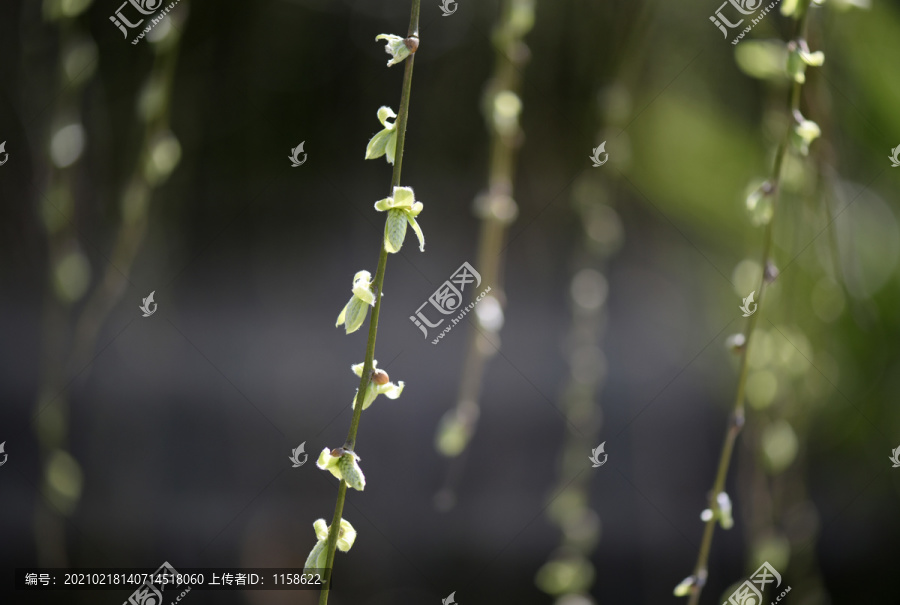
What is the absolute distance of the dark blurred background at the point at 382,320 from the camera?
829 mm

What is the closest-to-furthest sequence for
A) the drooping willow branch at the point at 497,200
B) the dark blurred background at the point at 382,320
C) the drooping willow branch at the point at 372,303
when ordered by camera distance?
the drooping willow branch at the point at 372,303
the drooping willow branch at the point at 497,200
the dark blurred background at the point at 382,320

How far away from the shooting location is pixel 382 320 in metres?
0.99

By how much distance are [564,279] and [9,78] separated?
29.0 inches

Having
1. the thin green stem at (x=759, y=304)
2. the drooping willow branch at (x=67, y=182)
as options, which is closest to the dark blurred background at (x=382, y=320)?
the drooping willow branch at (x=67, y=182)

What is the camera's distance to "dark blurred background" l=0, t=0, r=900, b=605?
0.83 m

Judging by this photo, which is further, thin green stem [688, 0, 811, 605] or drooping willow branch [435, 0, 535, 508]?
drooping willow branch [435, 0, 535, 508]

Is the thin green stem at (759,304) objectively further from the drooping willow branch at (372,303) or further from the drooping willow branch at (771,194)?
the drooping willow branch at (372,303)

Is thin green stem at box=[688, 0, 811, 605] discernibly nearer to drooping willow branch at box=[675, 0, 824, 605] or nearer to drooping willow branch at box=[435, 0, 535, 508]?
drooping willow branch at box=[675, 0, 824, 605]

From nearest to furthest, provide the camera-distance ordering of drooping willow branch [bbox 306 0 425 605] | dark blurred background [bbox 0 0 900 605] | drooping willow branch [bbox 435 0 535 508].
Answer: drooping willow branch [bbox 306 0 425 605]
drooping willow branch [bbox 435 0 535 508]
dark blurred background [bbox 0 0 900 605]

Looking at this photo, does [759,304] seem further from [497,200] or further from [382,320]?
[382,320]

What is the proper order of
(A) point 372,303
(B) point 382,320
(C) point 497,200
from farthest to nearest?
(B) point 382,320
(C) point 497,200
(A) point 372,303

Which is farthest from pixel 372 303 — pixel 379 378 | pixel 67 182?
pixel 67 182

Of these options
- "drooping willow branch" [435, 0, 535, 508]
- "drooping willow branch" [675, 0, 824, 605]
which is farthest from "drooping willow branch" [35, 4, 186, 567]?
"drooping willow branch" [675, 0, 824, 605]

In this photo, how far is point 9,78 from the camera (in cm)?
85
